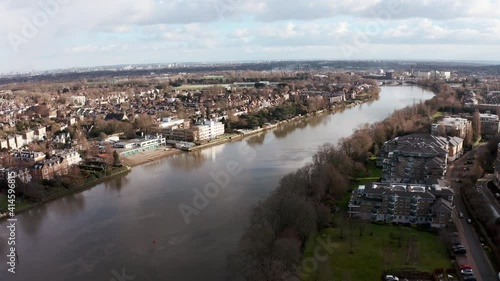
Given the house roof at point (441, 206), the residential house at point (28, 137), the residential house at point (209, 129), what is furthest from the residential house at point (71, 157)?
the house roof at point (441, 206)

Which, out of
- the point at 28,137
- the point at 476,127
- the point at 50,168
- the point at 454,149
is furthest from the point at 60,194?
the point at 476,127

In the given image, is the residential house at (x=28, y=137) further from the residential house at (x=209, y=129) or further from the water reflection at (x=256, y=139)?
the water reflection at (x=256, y=139)

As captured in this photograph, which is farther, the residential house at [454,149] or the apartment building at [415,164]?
the residential house at [454,149]

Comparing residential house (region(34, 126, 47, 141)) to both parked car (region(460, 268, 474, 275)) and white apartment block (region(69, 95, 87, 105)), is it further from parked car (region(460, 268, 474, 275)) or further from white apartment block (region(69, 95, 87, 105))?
parked car (region(460, 268, 474, 275))

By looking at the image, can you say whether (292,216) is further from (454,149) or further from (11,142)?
(11,142)

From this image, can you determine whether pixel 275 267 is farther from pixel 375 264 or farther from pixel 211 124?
pixel 211 124

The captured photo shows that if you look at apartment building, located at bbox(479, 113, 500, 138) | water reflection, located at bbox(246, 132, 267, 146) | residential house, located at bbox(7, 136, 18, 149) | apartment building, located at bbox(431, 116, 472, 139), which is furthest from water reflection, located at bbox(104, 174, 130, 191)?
apartment building, located at bbox(479, 113, 500, 138)

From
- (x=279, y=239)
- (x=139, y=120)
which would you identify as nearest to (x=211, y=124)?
(x=139, y=120)

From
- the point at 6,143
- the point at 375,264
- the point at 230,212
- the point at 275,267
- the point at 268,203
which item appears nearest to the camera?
the point at 275,267

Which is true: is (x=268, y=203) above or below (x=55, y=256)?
above
